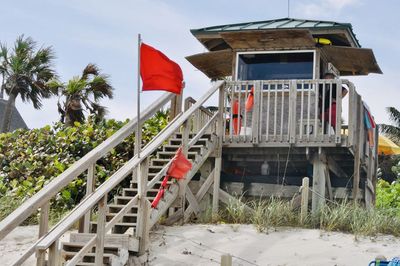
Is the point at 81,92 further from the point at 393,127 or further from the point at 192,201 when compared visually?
the point at 393,127

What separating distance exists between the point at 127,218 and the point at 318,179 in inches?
149

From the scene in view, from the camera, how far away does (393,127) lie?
39.9 metres

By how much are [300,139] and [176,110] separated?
7.58ft

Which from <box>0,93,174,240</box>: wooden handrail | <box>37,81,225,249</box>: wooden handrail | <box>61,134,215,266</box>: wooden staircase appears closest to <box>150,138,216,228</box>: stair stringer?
<box>61,134,215,266</box>: wooden staircase

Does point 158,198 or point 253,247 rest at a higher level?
point 158,198

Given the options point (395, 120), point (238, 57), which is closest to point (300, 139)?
point (238, 57)

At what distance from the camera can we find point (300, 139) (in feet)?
44.4

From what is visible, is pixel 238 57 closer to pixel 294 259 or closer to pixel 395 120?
pixel 294 259

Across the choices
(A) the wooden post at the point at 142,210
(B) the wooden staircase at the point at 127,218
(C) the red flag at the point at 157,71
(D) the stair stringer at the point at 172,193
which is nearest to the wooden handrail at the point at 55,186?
(A) the wooden post at the point at 142,210

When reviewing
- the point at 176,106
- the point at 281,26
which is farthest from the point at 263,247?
the point at 281,26

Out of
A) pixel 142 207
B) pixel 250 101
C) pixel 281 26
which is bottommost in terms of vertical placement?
pixel 142 207

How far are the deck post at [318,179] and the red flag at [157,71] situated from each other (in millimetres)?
3454

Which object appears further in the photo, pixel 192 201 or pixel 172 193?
pixel 192 201

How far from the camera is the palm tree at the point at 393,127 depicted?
1564 inches
